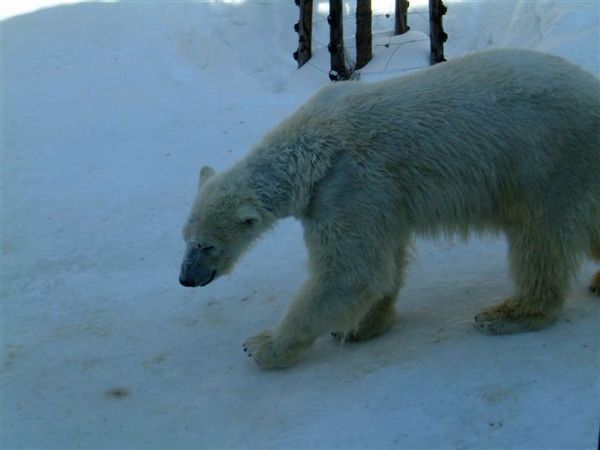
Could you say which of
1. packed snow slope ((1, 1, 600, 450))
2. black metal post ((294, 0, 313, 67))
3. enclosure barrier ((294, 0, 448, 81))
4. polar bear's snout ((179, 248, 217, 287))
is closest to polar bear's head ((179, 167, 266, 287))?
polar bear's snout ((179, 248, 217, 287))

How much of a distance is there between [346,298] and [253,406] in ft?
2.04

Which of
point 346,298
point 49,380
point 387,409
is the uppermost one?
point 346,298

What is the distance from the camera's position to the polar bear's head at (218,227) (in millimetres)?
3535

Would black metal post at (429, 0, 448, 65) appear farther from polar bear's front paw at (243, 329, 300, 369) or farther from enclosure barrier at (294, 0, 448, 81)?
polar bear's front paw at (243, 329, 300, 369)

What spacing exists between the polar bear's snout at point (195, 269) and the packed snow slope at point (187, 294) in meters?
0.47

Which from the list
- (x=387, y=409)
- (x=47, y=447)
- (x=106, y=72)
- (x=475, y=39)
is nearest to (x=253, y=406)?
(x=387, y=409)

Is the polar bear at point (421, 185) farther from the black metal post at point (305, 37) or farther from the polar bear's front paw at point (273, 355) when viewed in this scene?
the black metal post at point (305, 37)

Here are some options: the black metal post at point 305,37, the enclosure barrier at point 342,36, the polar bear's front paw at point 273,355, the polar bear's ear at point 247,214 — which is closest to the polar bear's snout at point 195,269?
the polar bear's ear at point 247,214

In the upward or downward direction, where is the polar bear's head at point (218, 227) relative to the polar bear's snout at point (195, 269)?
upward

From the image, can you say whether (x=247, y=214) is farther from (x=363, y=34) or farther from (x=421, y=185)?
(x=363, y=34)

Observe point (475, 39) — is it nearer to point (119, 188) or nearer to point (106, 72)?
point (106, 72)

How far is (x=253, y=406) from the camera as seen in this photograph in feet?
11.1

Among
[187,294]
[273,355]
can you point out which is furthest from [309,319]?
[187,294]

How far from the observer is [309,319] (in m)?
3.49
